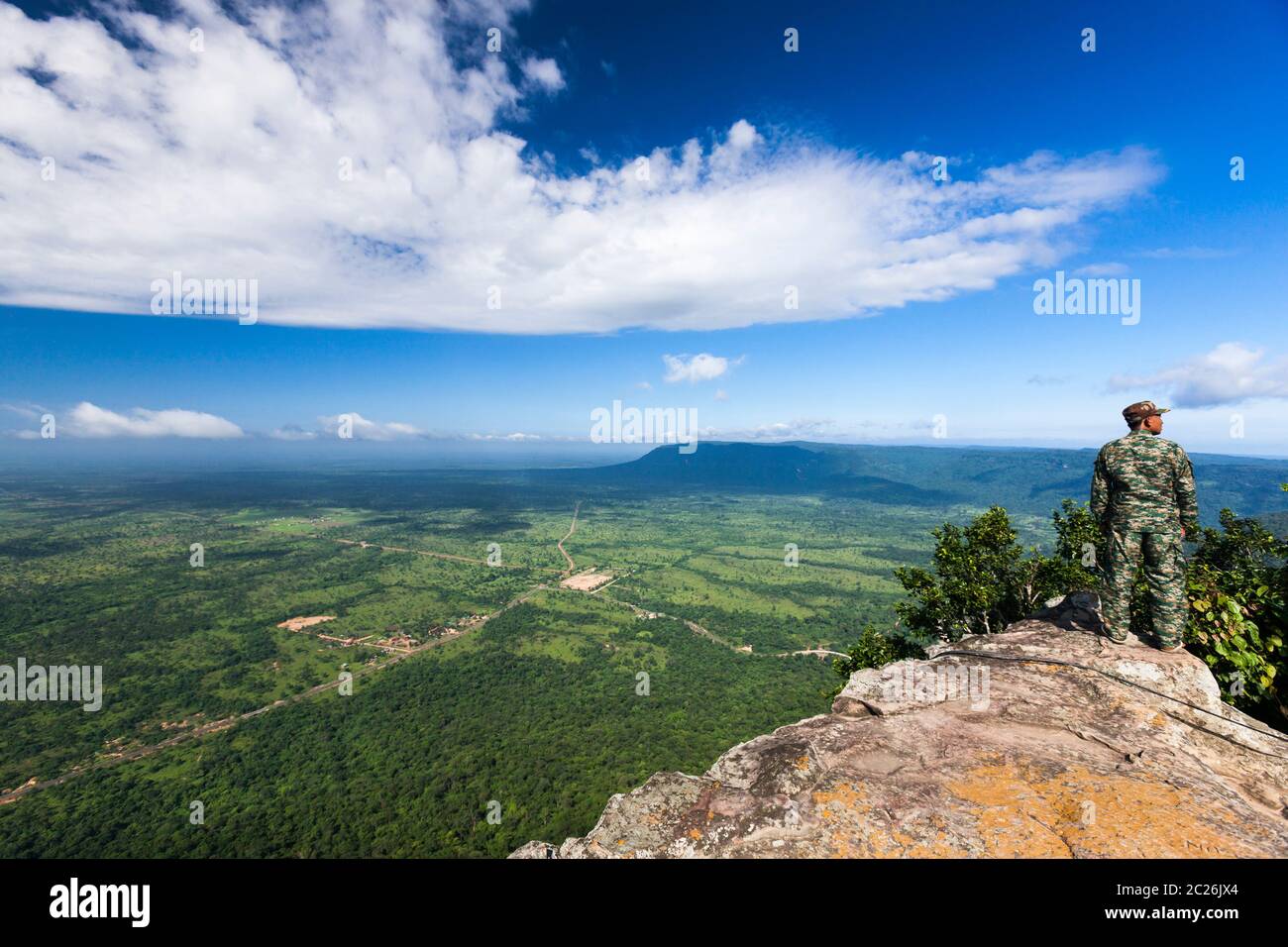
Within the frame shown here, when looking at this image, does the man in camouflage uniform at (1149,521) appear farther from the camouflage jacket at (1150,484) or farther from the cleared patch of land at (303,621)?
the cleared patch of land at (303,621)

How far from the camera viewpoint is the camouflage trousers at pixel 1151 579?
25.3 ft

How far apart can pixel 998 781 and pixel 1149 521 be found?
18.1 ft

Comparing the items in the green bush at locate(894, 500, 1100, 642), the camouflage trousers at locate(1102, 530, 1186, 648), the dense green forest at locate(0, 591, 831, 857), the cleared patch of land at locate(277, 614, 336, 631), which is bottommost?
the dense green forest at locate(0, 591, 831, 857)

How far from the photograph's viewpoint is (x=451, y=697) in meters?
52.6

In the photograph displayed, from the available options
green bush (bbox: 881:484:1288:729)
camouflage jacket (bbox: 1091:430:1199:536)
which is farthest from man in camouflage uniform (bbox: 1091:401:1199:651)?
green bush (bbox: 881:484:1288:729)

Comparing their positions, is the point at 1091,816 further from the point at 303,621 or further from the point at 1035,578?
the point at 303,621

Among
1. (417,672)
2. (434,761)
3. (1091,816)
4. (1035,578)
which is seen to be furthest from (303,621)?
(1091,816)

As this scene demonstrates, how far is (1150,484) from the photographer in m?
7.91

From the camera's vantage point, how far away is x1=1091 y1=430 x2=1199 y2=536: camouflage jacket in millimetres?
7852

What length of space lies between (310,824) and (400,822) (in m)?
6.39

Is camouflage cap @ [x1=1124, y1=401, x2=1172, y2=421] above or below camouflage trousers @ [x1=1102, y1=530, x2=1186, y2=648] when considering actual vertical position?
above

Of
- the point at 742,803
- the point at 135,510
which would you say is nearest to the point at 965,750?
the point at 742,803

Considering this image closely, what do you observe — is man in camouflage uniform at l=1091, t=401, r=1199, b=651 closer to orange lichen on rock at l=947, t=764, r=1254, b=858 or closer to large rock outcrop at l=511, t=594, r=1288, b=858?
large rock outcrop at l=511, t=594, r=1288, b=858
